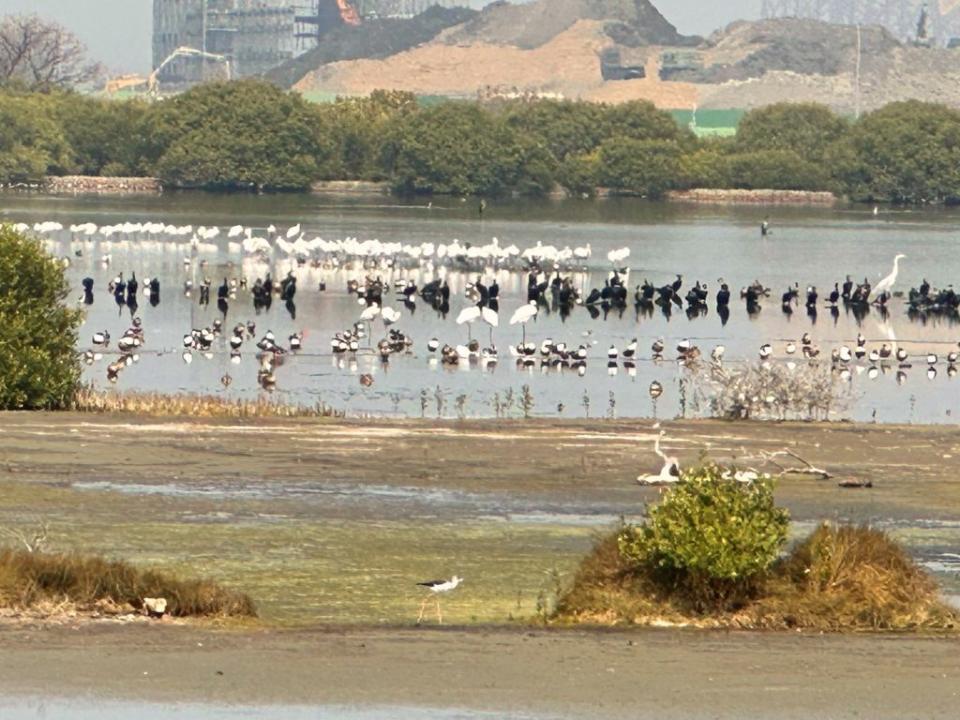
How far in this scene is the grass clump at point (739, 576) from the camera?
70.4ft

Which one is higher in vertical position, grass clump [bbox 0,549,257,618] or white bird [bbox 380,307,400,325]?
grass clump [bbox 0,549,257,618]

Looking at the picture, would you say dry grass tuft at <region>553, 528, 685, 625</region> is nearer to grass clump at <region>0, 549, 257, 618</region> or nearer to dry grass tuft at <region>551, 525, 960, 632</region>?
dry grass tuft at <region>551, 525, 960, 632</region>

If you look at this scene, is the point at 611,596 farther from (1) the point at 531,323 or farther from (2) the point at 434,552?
(1) the point at 531,323

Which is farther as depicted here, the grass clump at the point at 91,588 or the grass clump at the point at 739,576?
the grass clump at the point at 739,576

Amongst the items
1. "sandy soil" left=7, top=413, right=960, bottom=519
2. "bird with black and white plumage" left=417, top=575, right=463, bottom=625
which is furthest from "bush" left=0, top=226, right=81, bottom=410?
"bird with black and white plumage" left=417, top=575, right=463, bottom=625

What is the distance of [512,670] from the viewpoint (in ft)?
64.2

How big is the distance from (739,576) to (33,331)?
22120 millimetres

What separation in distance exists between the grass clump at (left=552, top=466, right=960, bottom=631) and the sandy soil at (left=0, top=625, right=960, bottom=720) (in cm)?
51

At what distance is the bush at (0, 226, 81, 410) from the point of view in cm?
4009

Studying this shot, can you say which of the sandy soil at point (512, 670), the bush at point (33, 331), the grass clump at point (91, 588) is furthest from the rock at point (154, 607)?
the bush at point (33, 331)

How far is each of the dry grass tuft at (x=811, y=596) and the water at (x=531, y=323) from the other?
2557 centimetres

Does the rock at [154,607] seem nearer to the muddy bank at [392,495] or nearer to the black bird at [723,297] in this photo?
the muddy bank at [392,495]

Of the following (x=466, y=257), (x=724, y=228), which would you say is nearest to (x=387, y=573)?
(x=466, y=257)

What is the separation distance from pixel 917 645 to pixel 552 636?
318 cm
